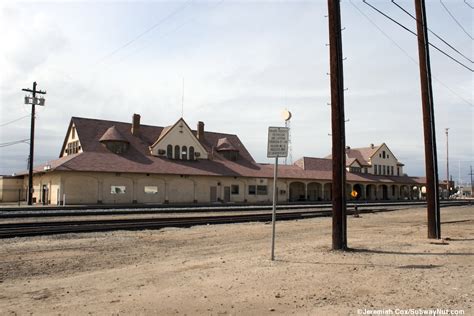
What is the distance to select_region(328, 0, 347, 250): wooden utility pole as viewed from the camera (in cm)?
1220

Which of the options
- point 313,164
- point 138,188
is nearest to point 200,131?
point 138,188

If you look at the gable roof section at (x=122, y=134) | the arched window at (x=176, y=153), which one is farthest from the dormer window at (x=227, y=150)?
the arched window at (x=176, y=153)

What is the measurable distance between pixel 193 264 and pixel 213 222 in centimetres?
1269

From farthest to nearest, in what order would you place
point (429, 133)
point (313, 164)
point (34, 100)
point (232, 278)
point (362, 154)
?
1. point (362, 154)
2. point (313, 164)
3. point (34, 100)
4. point (429, 133)
5. point (232, 278)

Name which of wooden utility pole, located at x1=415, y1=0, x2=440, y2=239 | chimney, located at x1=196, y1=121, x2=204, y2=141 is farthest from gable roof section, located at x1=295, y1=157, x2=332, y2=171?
wooden utility pole, located at x1=415, y1=0, x2=440, y2=239

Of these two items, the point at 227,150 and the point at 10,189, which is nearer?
the point at 10,189

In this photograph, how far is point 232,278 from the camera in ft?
27.8

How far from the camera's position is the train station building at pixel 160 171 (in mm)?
43812

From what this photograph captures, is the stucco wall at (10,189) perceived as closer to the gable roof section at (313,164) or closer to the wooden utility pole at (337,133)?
the gable roof section at (313,164)

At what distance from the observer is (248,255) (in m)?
11.4

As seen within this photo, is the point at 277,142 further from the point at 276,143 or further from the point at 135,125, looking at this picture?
the point at 135,125

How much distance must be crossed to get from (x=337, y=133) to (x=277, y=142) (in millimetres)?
2658

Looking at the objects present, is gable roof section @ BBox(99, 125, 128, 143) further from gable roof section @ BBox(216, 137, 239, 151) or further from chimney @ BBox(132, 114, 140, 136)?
gable roof section @ BBox(216, 137, 239, 151)

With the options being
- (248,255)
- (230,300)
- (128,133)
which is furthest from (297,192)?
(230,300)
